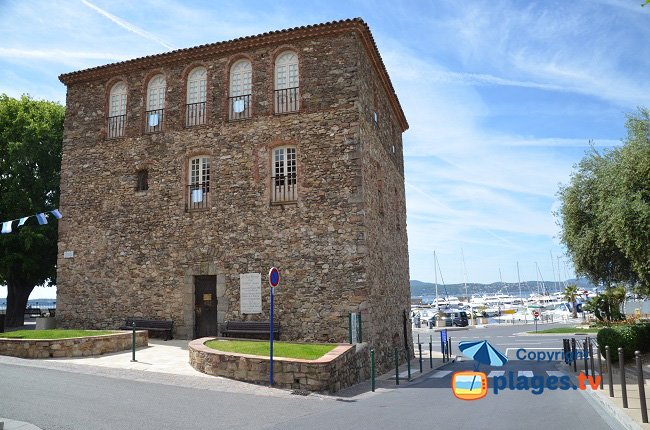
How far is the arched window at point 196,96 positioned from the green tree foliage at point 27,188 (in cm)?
1176

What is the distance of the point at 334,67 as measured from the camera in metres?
17.6

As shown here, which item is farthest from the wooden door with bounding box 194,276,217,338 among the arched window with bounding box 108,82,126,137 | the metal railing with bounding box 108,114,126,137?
the arched window with bounding box 108,82,126,137

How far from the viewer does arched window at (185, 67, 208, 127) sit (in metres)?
19.4

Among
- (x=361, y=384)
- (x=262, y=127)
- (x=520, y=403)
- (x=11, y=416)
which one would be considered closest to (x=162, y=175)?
(x=262, y=127)

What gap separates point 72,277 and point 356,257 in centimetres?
1211

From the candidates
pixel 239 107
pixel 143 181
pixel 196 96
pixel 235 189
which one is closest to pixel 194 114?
pixel 196 96

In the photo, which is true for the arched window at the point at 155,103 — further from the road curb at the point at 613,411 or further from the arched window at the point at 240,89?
the road curb at the point at 613,411

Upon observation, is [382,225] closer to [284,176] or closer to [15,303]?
[284,176]

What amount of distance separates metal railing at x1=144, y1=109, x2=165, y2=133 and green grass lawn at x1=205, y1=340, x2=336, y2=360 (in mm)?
9628

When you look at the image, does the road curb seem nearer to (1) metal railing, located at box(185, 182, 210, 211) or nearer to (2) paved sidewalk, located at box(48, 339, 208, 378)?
(2) paved sidewalk, located at box(48, 339, 208, 378)

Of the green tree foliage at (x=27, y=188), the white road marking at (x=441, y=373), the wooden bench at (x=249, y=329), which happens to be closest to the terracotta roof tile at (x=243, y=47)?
the green tree foliage at (x=27, y=188)

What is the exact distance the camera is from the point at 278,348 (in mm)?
13344

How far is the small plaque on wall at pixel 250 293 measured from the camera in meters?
A: 17.3

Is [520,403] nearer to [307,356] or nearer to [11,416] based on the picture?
[307,356]
